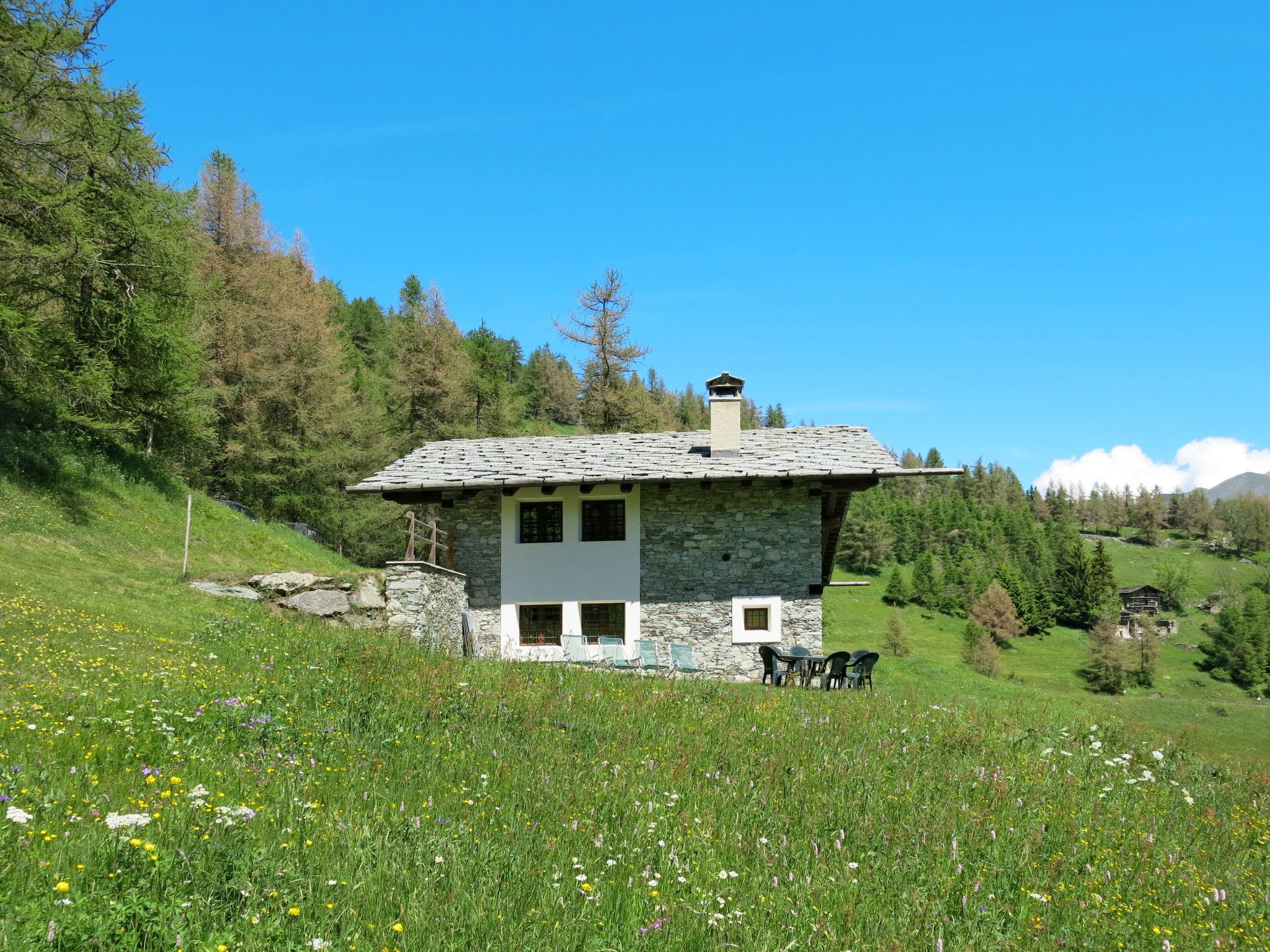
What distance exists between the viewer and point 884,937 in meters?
4.54

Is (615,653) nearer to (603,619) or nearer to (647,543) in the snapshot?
(603,619)

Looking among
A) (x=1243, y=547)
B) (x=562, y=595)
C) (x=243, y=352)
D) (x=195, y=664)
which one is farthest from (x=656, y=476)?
(x=1243, y=547)

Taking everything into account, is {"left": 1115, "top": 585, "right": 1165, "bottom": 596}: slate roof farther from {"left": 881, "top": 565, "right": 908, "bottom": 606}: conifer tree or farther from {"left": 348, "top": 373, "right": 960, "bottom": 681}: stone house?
{"left": 348, "top": 373, "right": 960, "bottom": 681}: stone house

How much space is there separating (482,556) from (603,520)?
2915 mm

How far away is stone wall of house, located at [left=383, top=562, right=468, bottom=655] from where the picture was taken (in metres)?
15.9

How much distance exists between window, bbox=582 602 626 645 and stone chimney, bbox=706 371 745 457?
4.20 metres

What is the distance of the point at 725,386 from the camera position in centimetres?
2012

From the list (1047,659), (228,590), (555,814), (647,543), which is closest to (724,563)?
(647,543)

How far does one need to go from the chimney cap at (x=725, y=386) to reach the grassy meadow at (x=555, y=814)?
34.4ft

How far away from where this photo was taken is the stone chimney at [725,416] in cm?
1972

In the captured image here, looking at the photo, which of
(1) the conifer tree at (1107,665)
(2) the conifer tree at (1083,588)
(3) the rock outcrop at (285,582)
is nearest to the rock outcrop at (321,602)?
(3) the rock outcrop at (285,582)

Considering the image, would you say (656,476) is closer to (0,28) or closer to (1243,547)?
(0,28)

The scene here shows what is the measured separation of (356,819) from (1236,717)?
26.7 m

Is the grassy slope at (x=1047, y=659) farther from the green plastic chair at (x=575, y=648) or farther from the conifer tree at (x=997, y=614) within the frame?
the green plastic chair at (x=575, y=648)
